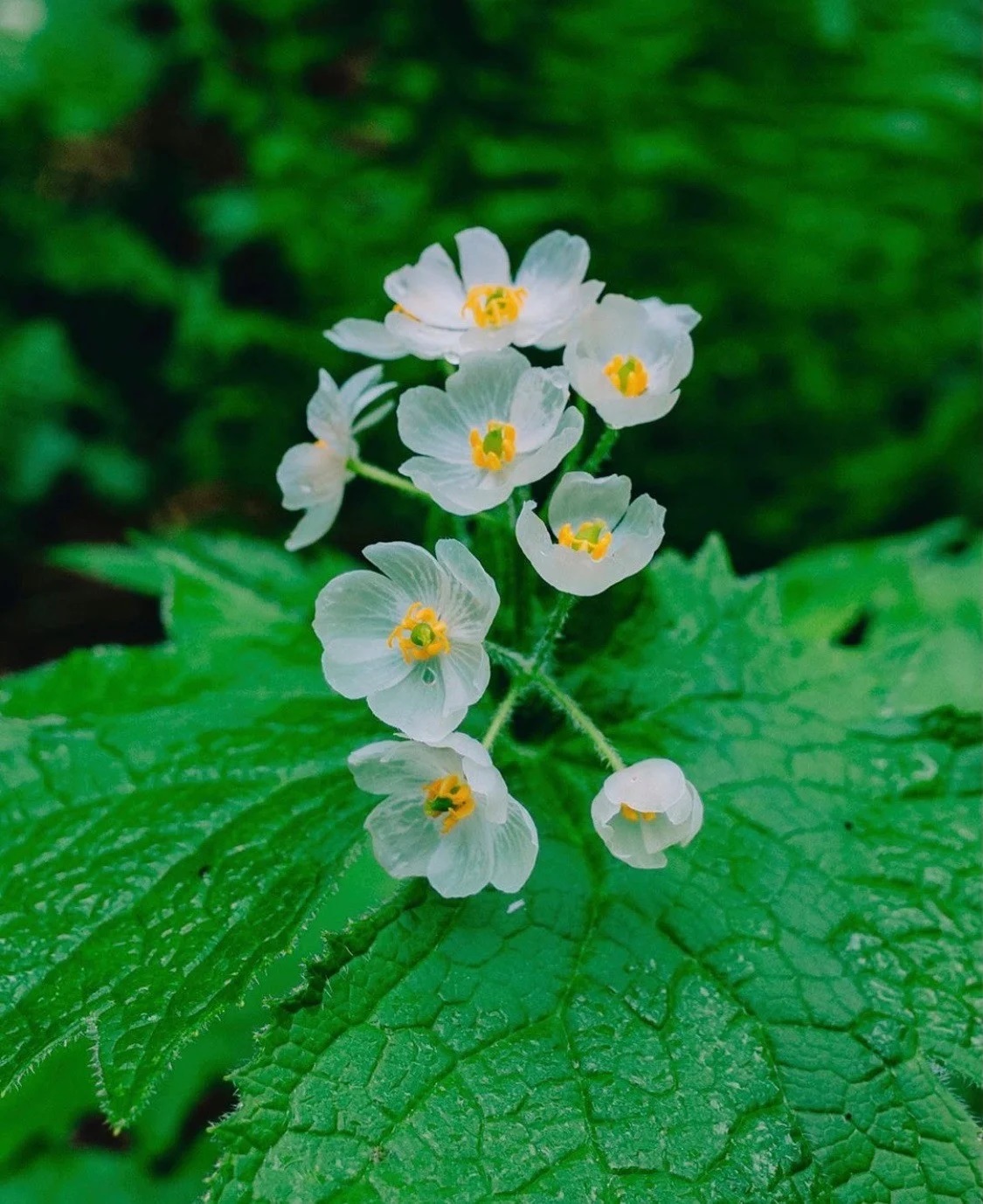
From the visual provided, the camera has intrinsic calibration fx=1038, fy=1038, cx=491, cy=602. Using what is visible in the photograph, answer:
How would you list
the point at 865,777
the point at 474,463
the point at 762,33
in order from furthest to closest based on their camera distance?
1. the point at 762,33
2. the point at 865,777
3. the point at 474,463

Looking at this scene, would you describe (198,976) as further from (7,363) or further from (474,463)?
(7,363)

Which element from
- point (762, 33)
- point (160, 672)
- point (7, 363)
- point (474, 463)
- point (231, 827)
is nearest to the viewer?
point (474, 463)

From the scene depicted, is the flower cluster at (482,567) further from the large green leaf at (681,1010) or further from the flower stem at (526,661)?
the large green leaf at (681,1010)

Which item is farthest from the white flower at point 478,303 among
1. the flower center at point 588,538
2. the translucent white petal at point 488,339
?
the flower center at point 588,538

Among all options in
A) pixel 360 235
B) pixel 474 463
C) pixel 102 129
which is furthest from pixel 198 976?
pixel 102 129

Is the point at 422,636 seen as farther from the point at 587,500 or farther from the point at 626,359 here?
the point at 626,359

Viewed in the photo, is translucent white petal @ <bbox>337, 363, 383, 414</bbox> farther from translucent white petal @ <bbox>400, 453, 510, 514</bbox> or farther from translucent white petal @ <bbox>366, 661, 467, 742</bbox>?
translucent white petal @ <bbox>366, 661, 467, 742</bbox>
